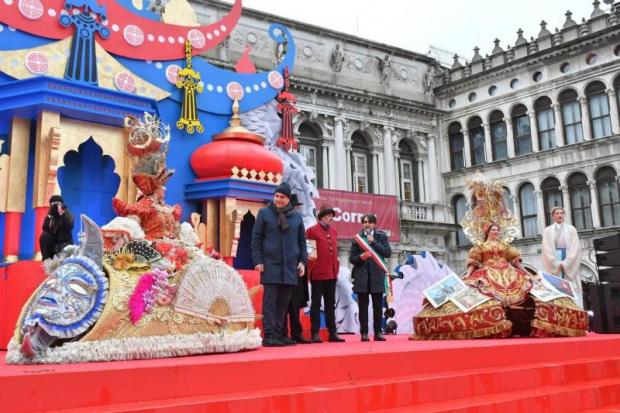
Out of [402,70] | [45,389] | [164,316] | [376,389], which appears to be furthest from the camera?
[402,70]

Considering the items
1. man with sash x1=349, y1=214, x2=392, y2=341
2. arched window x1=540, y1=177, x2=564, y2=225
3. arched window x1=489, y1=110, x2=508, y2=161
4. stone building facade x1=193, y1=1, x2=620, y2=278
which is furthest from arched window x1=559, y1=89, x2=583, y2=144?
man with sash x1=349, y1=214, x2=392, y2=341

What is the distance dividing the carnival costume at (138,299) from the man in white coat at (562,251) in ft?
17.9

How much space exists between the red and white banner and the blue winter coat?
18383 millimetres

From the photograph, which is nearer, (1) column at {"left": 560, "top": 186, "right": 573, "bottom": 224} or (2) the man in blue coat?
(2) the man in blue coat

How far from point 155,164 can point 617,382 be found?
4.56m

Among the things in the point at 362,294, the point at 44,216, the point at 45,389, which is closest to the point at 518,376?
the point at 362,294

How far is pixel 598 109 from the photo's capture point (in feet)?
88.4

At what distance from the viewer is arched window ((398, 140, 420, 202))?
30797 mm

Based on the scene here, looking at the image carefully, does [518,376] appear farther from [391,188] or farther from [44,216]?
[391,188]

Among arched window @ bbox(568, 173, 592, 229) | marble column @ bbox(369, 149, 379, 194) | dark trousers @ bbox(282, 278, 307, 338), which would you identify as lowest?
dark trousers @ bbox(282, 278, 307, 338)

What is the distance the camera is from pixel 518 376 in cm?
477

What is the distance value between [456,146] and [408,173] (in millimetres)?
3254

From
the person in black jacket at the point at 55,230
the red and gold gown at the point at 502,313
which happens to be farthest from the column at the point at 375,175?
the person in black jacket at the point at 55,230

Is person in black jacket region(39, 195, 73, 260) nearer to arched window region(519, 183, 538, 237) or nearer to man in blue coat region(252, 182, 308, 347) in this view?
man in blue coat region(252, 182, 308, 347)
